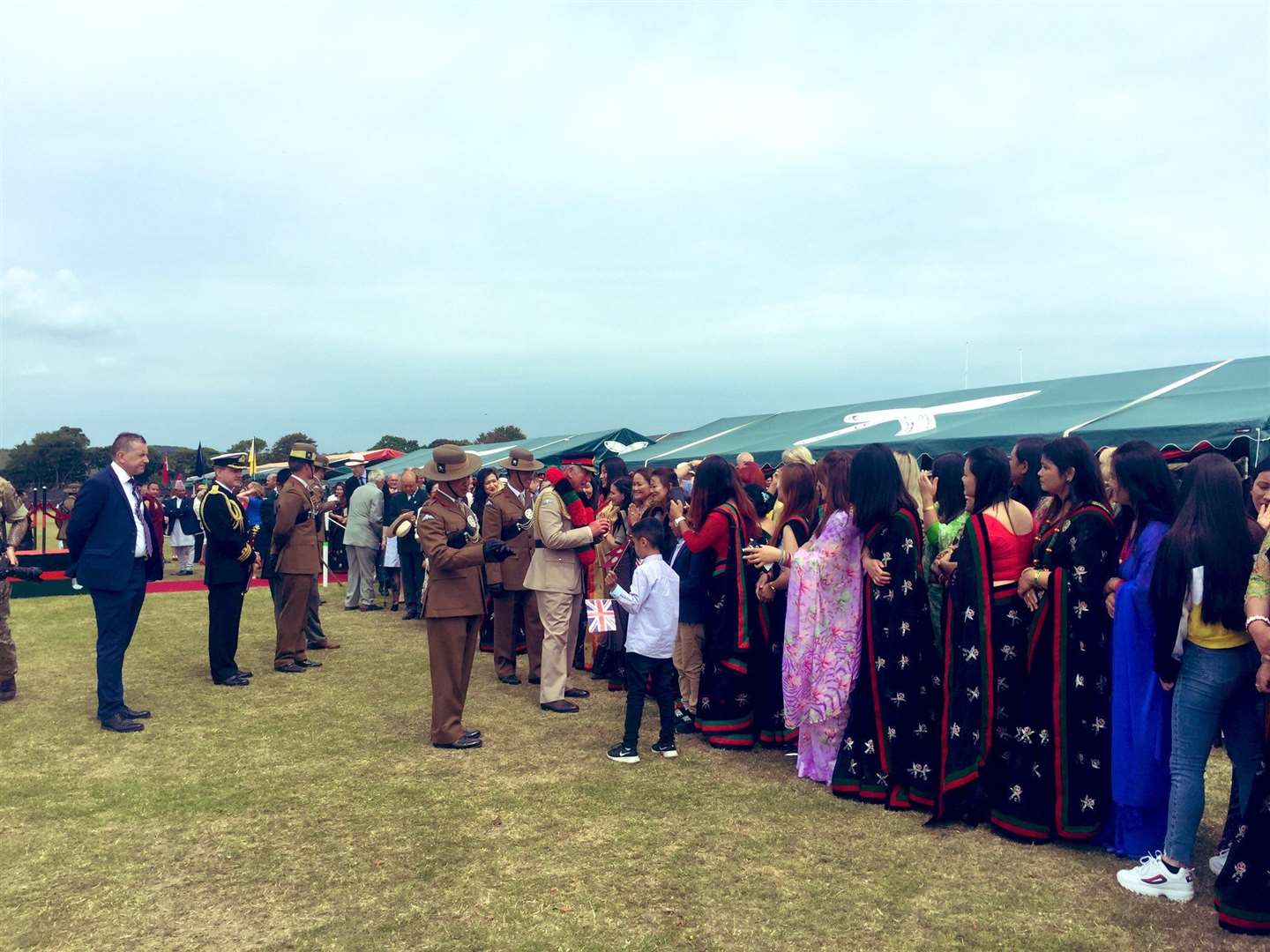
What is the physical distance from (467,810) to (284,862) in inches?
38.5

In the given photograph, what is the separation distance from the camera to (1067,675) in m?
4.17

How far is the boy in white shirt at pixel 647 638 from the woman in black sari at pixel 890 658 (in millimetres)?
1226

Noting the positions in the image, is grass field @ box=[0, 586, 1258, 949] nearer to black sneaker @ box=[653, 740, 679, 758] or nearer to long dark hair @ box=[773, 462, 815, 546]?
black sneaker @ box=[653, 740, 679, 758]

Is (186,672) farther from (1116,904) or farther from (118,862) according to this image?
(1116,904)

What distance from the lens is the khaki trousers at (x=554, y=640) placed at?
694cm

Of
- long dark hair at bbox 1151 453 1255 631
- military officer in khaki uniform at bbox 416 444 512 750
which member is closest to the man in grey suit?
military officer in khaki uniform at bbox 416 444 512 750

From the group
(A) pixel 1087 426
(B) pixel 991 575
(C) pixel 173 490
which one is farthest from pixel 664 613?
(C) pixel 173 490

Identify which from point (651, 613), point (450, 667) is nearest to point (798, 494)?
point (651, 613)

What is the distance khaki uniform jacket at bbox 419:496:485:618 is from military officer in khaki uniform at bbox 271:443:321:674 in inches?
132

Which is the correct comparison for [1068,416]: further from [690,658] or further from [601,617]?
[601,617]

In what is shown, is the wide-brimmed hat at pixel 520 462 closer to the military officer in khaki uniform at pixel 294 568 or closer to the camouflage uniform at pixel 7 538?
the military officer in khaki uniform at pixel 294 568

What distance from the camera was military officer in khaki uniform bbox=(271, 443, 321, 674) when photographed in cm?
849

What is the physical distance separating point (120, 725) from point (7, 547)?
76.0 inches

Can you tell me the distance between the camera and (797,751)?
554cm
